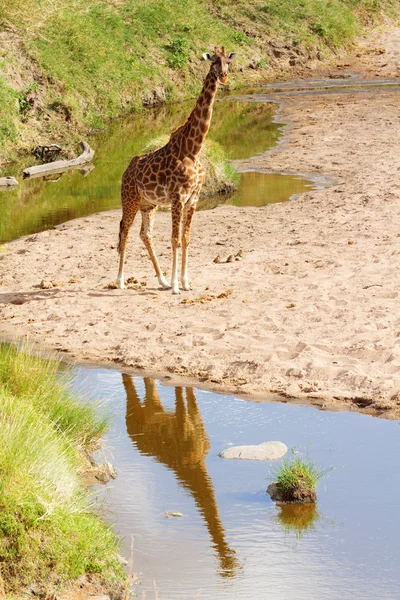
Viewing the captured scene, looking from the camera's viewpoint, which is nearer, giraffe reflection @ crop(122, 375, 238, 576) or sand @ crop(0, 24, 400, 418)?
giraffe reflection @ crop(122, 375, 238, 576)

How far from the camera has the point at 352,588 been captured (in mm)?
6938

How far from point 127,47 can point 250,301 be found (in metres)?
28.2

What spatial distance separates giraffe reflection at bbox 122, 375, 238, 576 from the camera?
8.01 meters

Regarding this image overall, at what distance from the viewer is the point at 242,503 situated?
8328 mm

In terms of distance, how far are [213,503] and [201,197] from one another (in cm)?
1443

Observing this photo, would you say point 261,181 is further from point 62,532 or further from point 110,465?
point 62,532

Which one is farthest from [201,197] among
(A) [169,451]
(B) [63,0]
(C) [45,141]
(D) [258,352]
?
(B) [63,0]

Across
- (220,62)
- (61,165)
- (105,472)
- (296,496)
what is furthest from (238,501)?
(61,165)

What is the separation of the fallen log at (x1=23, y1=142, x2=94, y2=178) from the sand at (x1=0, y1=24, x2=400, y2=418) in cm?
579

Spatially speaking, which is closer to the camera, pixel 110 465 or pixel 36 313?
pixel 110 465

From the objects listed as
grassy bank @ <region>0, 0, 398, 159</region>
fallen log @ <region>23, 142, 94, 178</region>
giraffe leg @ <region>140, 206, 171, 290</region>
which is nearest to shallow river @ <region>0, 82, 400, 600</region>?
giraffe leg @ <region>140, 206, 171, 290</region>

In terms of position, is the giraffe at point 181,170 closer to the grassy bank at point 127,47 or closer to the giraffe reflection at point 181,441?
the giraffe reflection at point 181,441

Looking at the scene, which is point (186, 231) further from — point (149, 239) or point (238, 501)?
point (238, 501)

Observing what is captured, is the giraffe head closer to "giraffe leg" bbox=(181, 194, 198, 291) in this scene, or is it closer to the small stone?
"giraffe leg" bbox=(181, 194, 198, 291)
